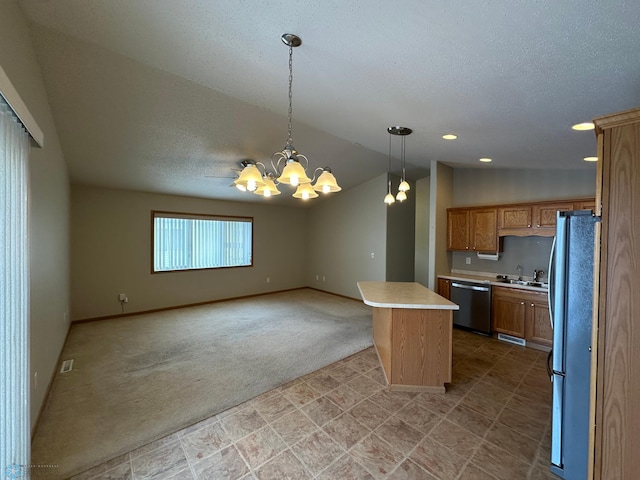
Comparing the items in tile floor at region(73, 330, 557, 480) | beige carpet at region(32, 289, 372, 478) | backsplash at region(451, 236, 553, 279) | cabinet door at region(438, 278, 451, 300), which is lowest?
beige carpet at region(32, 289, 372, 478)

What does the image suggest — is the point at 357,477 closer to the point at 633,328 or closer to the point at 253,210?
the point at 633,328

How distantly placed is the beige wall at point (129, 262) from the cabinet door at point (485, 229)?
4961 millimetres

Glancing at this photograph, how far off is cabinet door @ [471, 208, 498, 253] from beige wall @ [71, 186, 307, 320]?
4.96 metres

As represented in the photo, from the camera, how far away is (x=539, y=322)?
3.67 m

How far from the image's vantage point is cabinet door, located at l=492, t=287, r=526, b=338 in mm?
3838

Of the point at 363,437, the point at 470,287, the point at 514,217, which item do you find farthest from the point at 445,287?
the point at 363,437

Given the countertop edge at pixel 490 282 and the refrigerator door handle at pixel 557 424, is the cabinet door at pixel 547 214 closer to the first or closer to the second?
the countertop edge at pixel 490 282

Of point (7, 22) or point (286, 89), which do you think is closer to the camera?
point (7, 22)

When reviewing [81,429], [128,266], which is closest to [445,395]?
[81,429]

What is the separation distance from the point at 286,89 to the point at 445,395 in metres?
3.33

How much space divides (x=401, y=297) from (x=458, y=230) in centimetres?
248

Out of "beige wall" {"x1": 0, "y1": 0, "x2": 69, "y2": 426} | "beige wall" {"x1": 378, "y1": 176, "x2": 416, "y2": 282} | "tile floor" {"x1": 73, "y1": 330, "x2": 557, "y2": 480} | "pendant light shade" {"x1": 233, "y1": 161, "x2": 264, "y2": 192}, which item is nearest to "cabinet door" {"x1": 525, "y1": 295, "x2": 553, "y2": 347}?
"tile floor" {"x1": 73, "y1": 330, "x2": 557, "y2": 480}

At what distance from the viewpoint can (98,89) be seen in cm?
254

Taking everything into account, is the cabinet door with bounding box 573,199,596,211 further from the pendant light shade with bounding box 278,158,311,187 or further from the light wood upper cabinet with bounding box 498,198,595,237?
the pendant light shade with bounding box 278,158,311,187
